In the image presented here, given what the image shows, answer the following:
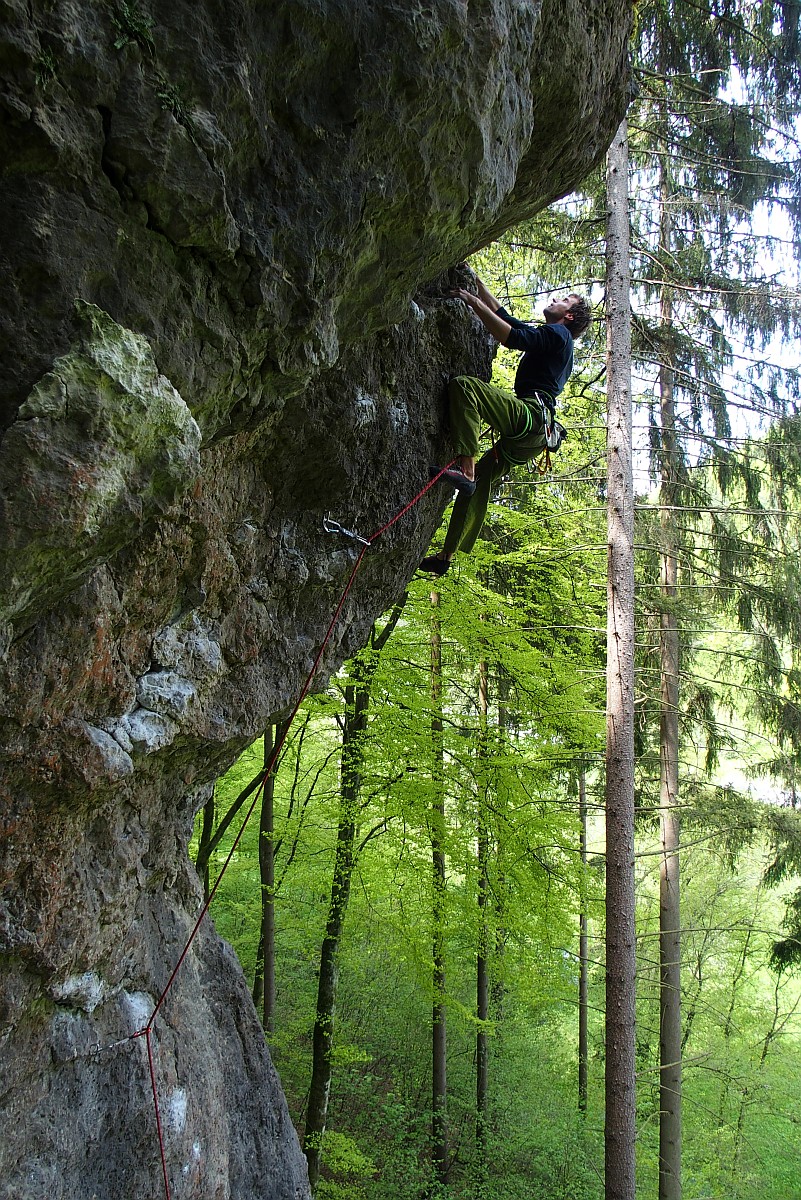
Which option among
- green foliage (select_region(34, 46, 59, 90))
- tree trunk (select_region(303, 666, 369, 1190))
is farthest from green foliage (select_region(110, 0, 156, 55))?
tree trunk (select_region(303, 666, 369, 1190))

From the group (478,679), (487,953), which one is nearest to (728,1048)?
(487,953)

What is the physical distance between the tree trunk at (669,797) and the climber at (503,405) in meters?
3.80

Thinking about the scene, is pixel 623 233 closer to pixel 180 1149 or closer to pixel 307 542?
pixel 307 542

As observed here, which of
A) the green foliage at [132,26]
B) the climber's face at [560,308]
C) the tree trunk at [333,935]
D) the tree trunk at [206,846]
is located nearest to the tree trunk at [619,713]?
the climber's face at [560,308]

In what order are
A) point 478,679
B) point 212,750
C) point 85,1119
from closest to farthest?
point 85,1119
point 212,750
point 478,679

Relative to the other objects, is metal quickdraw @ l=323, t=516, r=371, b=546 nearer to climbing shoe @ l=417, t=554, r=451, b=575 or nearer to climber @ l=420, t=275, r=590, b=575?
climber @ l=420, t=275, r=590, b=575

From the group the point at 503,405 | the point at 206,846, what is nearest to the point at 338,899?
the point at 206,846

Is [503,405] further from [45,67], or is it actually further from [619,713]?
[619,713]

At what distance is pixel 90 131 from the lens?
6.54 ft

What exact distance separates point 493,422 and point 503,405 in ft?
0.38

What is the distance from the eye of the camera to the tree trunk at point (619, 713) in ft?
19.8

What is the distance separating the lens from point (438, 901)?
8.77 meters

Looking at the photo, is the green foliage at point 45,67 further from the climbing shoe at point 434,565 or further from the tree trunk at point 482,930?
the tree trunk at point 482,930

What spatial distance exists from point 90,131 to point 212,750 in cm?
272
